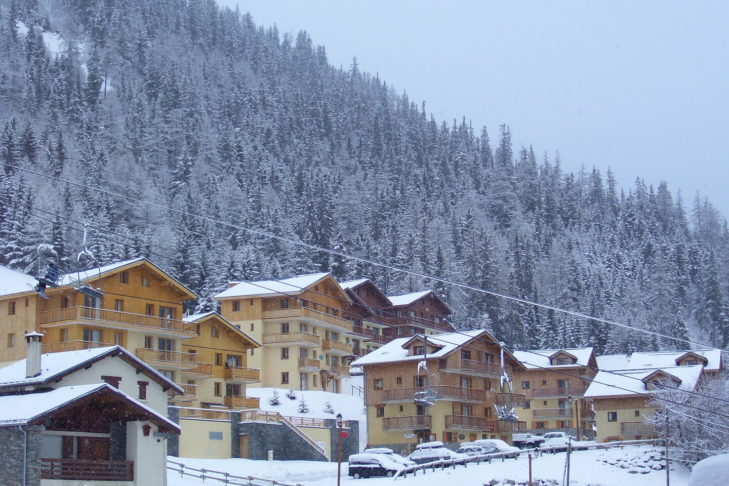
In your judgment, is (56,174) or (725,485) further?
(56,174)

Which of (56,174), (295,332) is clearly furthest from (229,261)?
(56,174)

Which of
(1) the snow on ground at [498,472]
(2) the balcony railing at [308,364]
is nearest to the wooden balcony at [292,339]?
(2) the balcony railing at [308,364]

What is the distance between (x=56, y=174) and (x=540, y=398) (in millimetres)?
95080

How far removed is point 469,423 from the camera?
75500 mm

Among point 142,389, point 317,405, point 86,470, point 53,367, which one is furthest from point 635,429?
point 86,470

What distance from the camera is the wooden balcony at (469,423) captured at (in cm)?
7381

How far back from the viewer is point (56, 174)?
159000 millimetres

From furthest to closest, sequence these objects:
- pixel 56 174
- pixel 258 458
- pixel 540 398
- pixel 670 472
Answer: pixel 56 174 < pixel 540 398 < pixel 670 472 < pixel 258 458

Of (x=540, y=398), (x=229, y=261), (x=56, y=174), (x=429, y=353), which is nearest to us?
(x=429, y=353)

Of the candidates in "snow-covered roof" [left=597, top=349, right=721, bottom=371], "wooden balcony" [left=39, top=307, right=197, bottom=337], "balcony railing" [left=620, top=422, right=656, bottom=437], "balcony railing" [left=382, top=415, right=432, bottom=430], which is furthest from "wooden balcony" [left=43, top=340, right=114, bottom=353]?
"snow-covered roof" [left=597, top=349, right=721, bottom=371]

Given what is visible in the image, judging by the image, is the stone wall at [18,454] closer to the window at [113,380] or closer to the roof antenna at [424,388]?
the window at [113,380]

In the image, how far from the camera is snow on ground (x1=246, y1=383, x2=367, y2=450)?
73625 mm

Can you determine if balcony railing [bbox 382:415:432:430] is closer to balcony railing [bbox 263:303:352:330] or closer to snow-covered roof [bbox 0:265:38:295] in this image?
balcony railing [bbox 263:303:352:330]

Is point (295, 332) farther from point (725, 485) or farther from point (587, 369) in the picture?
point (725, 485)
